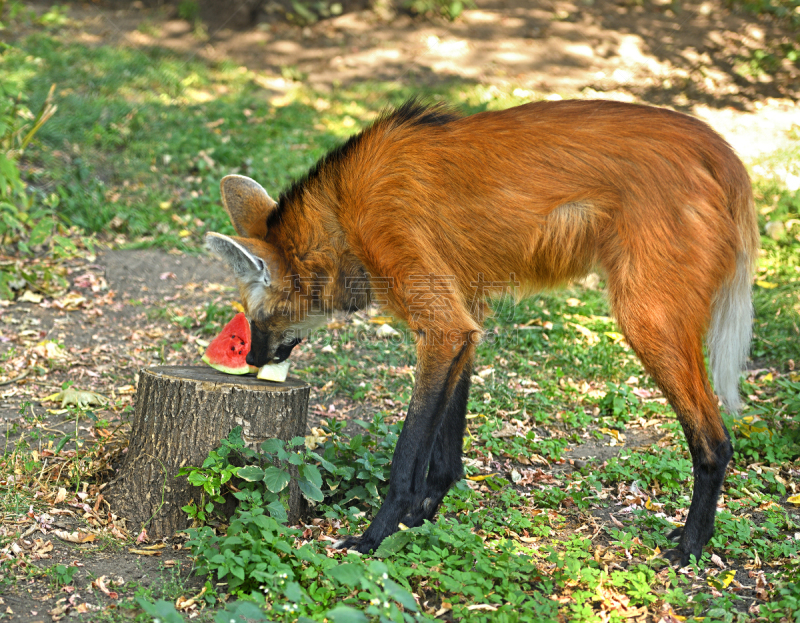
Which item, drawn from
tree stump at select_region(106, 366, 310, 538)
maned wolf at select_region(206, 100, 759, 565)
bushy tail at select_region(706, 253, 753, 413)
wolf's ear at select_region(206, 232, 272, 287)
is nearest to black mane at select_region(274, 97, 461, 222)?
maned wolf at select_region(206, 100, 759, 565)

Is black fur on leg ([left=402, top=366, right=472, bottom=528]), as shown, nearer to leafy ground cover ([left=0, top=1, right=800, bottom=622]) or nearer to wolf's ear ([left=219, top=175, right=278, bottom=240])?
leafy ground cover ([left=0, top=1, right=800, bottom=622])

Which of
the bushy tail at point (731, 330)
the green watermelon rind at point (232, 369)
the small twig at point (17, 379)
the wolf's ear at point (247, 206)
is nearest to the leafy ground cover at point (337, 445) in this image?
the small twig at point (17, 379)

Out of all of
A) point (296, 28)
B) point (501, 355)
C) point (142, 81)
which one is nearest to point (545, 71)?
point (296, 28)

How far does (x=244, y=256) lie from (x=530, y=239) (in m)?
1.17

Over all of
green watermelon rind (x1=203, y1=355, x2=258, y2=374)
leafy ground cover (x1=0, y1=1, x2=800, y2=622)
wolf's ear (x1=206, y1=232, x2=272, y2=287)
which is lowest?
leafy ground cover (x1=0, y1=1, x2=800, y2=622)

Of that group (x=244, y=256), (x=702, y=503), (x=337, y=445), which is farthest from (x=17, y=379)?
(x=702, y=503)

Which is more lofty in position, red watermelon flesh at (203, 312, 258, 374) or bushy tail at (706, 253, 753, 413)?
bushy tail at (706, 253, 753, 413)

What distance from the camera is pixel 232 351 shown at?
9.80 ft

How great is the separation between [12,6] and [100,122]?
4090 millimetres

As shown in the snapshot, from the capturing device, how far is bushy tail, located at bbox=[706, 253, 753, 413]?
2652mm

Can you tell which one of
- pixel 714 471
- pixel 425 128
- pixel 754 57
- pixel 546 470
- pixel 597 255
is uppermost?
pixel 754 57

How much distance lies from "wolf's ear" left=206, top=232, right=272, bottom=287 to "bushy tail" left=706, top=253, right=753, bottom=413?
6.11 ft

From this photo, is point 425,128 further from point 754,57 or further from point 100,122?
point 754,57

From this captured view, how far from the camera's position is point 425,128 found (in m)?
2.79
